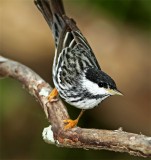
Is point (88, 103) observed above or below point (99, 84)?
Answer: below

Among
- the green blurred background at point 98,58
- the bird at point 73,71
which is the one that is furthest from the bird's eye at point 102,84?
the green blurred background at point 98,58

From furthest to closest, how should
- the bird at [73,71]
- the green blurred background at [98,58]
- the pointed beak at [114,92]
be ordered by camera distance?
the green blurred background at [98,58], the bird at [73,71], the pointed beak at [114,92]

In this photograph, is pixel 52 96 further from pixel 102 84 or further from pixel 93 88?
pixel 102 84

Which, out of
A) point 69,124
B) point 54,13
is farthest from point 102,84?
point 54,13

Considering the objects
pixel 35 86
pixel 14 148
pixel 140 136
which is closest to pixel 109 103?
pixel 14 148

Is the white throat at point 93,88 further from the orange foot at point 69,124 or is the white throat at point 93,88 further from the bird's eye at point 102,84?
the orange foot at point 69,124
